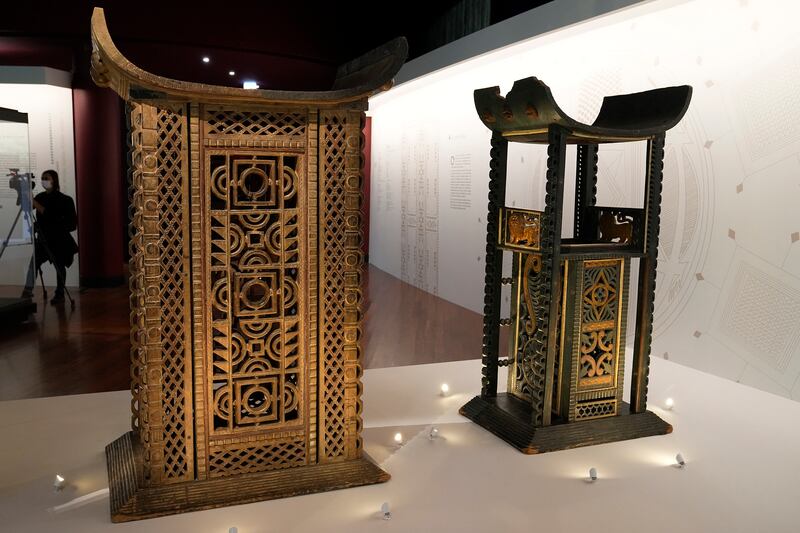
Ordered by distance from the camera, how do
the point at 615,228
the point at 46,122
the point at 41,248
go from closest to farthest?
the point at 615,228, the point at 41,248, the point at 46,122

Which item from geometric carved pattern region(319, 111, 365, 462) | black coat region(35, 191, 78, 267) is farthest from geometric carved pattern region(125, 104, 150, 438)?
black coat region(35, 191, 78, 267)

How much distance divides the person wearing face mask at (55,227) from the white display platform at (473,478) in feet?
14.3

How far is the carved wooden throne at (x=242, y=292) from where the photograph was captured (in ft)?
8.82

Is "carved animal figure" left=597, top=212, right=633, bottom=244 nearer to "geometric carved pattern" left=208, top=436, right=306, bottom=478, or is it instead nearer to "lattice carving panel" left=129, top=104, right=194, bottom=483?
"geometric carved pattern" left=208, top=436, right=306, bottom=478

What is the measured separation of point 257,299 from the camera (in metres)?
3.01

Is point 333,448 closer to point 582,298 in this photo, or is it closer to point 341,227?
point 341,227

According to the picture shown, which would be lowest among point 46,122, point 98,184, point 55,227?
point 55,227

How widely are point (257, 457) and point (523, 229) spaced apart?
68.5 inches

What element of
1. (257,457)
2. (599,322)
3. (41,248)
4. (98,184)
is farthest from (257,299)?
(98,184)

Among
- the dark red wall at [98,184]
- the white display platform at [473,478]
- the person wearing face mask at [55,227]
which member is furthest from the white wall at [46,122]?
the white display platform at [473,478]

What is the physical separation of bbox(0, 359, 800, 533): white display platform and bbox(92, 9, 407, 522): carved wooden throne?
0.49 feet

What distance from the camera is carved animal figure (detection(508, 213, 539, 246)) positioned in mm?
3584

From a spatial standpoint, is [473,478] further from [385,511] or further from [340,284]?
[340,284]

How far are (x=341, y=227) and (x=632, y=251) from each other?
5.29ft
